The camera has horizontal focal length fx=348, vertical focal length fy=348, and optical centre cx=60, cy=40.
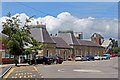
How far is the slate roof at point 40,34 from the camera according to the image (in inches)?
3361

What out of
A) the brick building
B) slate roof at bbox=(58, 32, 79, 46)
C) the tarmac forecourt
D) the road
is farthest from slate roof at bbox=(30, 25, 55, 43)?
the tarmac forecourt

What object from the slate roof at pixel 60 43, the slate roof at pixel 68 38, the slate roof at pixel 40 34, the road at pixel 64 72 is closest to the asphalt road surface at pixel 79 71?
the road at pixel 64 72

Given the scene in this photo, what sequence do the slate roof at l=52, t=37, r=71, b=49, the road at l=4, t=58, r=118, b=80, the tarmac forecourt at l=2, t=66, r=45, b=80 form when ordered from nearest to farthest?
the tarmac forecourt at l=2, t=66, r=45, b=80 → the road at l=4, t=58, r=118, b=80 → the slate roof at l=52, t=37, r=71, b=49

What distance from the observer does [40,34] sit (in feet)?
→ 282

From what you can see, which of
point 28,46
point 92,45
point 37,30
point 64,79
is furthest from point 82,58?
point 64,79

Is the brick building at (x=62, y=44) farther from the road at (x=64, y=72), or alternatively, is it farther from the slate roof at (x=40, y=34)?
the road at (x=64, y=72)

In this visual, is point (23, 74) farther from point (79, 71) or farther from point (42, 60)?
point (42, 60)

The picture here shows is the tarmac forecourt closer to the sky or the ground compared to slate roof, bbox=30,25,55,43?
closer to the ground

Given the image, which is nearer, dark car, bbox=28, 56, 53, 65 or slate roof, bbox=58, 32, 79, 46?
dark car, bbox=28, 56, 53, 65

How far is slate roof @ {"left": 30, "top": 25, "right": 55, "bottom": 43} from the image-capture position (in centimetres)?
8538

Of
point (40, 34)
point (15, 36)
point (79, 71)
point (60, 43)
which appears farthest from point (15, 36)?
point (60, 43)

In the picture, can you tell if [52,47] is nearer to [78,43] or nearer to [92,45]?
[78,43]

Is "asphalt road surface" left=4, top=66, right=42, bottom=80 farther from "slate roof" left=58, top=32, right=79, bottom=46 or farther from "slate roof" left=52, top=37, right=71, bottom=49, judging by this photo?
"slate roof" left=58, top=32, right=79, bottom=46

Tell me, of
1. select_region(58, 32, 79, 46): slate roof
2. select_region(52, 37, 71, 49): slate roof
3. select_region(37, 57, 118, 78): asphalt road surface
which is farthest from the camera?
select_region(58, 32, 79, 46): slate roof
